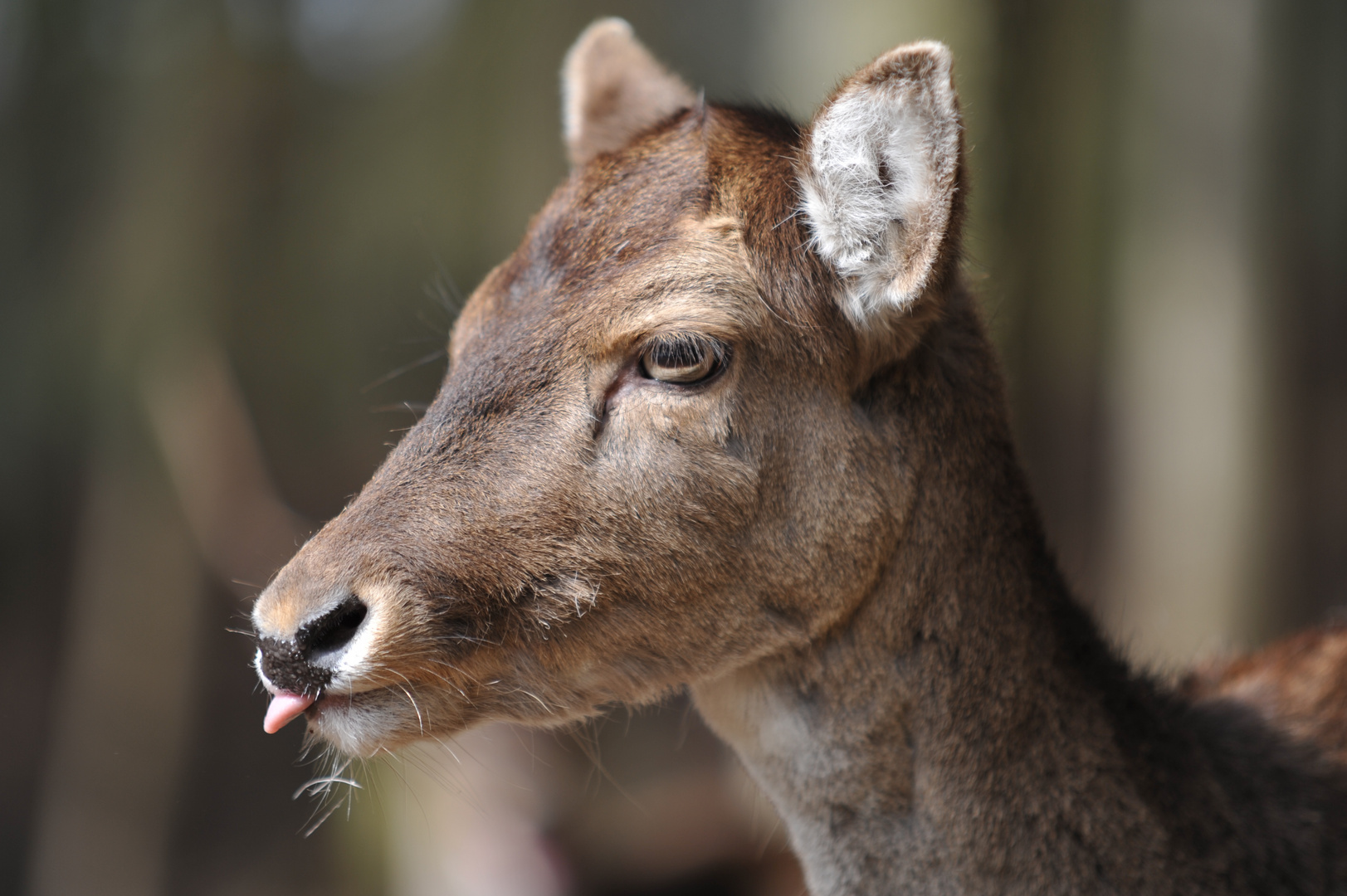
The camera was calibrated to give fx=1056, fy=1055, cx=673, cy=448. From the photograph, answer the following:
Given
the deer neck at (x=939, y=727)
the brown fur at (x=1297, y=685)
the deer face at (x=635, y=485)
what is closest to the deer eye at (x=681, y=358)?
the deer face at (x=635, y=485)

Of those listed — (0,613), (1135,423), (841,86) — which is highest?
(841,86)

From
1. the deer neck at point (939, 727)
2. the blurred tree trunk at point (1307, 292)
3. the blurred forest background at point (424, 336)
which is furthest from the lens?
the blurred tree trunk at point (1307, 292)

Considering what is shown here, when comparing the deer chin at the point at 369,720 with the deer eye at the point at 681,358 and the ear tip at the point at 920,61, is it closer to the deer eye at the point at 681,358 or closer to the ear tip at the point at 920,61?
the deer eye at the point at 681,358

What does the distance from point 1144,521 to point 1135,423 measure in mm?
801

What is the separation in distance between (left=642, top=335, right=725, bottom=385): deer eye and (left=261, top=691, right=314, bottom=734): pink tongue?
1162 mm

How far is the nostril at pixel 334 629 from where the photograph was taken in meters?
2.41

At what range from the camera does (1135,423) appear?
28.3 ft

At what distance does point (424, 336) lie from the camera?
749 centimetres

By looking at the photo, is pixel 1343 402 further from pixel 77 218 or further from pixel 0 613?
pixel 0 613

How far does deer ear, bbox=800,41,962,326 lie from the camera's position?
101 inches

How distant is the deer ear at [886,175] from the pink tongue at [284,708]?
5.57 ft

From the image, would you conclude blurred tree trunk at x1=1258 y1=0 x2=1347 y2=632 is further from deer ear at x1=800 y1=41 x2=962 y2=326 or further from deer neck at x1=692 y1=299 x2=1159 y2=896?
deer ear at x1=800 y1=41 x2=962 y2=326

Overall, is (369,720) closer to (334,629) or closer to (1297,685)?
(334,629)

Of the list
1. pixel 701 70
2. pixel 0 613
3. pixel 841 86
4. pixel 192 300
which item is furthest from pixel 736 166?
pixel 0 613
